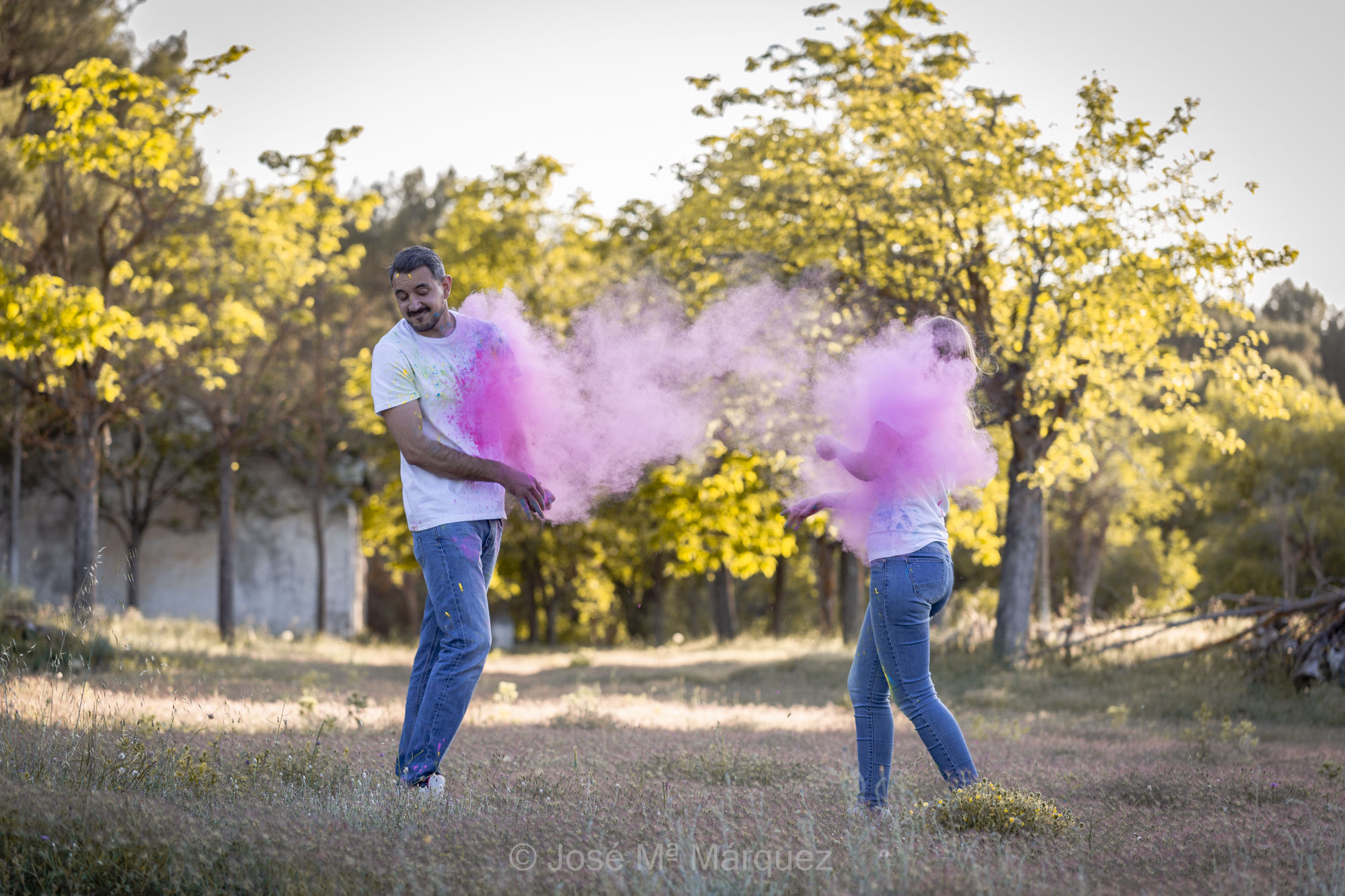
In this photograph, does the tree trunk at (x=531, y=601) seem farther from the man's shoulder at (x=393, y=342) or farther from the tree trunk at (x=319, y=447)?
the man's shoulder at (x=393, y=342)

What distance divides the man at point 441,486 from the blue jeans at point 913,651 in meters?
1.60

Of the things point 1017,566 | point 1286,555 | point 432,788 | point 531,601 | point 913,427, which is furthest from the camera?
point 531,601

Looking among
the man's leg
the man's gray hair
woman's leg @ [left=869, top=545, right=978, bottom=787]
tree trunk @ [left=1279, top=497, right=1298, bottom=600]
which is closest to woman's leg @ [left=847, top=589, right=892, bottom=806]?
woman's leg @ [left=869, top=545, right=978, bottom=787]

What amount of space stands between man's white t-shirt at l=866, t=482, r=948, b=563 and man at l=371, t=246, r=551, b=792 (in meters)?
1.50

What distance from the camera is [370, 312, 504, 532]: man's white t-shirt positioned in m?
4.38

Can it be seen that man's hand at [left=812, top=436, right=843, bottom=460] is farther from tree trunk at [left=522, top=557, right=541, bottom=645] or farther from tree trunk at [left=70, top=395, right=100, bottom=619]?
tree trunk at [left=522, top=557, right=541, bottom=645]

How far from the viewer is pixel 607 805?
14.1 feet

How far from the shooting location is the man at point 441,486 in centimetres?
434

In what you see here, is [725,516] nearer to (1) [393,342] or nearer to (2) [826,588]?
(1) [393,342]

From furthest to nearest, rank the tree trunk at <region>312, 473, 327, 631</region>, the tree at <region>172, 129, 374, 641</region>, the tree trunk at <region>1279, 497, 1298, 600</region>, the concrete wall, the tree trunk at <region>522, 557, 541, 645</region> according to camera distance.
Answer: the tree trunk at <region>522, 557, 541, 645</region>
the tree trunk at <region>1279, 497, 1298, 600</region>
the concrete wall
the tree trunk at <region>312, 473, 327, 631</region>
the tree at <region>172, 129, 374, 641</region>

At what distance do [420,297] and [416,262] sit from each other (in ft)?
0.51

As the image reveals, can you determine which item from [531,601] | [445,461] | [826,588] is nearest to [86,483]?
[445,461]

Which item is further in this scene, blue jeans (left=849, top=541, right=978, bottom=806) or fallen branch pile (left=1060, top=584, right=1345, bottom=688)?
fallen branch pile (left=1060, top=584, right=1345, bottom=688)

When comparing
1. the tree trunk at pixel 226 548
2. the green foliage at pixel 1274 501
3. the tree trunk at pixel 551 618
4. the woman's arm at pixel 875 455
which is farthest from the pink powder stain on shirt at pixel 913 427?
the green foliage at pixel 1274 501
